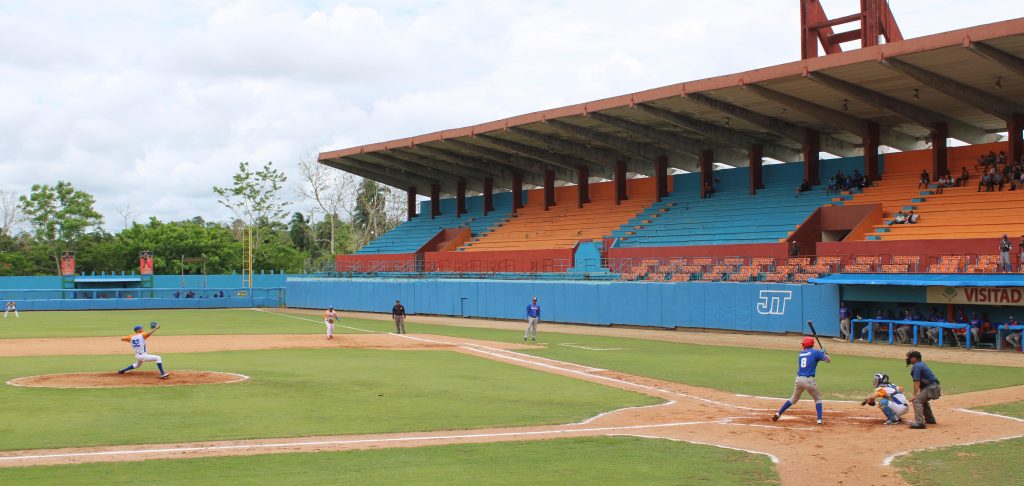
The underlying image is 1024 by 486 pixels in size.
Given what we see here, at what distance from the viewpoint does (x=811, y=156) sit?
50750 millimetres

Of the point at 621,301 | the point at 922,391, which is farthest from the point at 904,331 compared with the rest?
the point at 922,391

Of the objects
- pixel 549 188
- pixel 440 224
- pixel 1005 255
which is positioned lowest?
pixel 1005 255

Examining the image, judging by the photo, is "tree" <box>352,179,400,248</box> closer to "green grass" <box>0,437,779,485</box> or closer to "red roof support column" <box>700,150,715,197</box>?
"red roof support column" <box>700,150,715,197</box>

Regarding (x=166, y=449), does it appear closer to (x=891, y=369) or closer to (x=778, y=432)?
(x=778, y=432)

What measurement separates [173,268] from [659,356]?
72.3 meters

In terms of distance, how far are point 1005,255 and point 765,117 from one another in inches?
745

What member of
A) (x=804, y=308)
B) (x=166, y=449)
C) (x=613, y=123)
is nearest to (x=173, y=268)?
(x=613, y=123)

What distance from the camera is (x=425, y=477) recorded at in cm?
1159

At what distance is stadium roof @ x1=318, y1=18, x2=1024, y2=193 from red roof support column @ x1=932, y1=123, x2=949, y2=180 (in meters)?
0.50

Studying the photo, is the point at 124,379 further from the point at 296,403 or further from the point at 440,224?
the point at 440,224

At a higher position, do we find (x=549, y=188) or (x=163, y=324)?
(x=549, y=188)

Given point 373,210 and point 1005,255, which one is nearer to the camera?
point 1005,255

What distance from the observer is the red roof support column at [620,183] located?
6166 cm

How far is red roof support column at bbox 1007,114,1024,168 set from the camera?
41.4 metres
